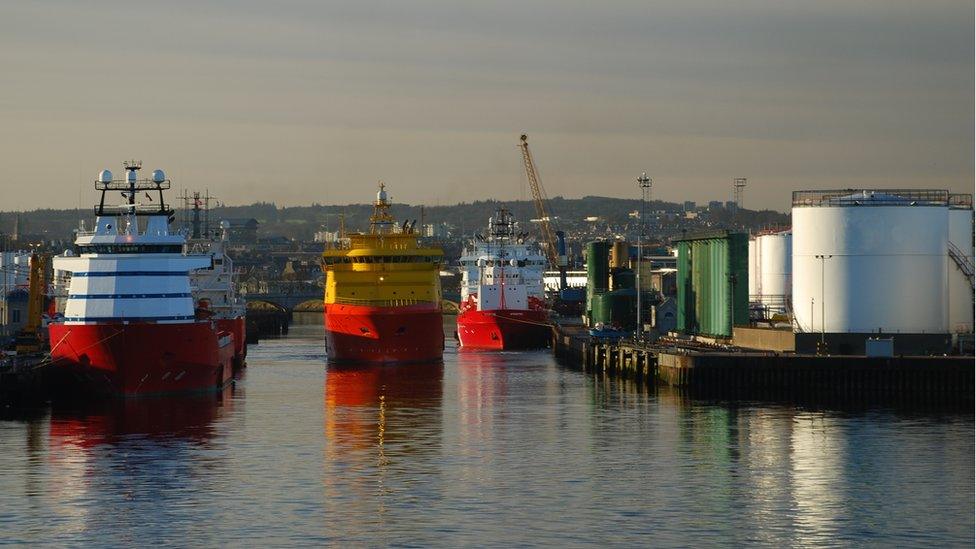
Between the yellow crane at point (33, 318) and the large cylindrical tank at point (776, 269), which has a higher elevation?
the large cylindrical tank at point (776, 269)

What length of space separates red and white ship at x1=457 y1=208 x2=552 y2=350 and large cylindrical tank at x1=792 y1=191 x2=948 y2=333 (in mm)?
50963

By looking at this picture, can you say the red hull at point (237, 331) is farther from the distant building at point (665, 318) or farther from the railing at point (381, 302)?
the distant building at point (665, 318)

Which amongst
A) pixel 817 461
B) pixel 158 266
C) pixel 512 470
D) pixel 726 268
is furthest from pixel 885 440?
pixel 726 268

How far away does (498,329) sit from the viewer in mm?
136125

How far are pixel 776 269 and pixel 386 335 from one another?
31.3m

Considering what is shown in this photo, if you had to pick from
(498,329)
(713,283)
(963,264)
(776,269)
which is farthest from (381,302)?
(963,264)

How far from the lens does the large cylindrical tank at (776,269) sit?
120 meters

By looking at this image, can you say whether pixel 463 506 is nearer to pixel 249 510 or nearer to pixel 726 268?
pixel 249 510

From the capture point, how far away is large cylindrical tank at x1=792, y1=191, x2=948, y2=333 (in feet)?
283

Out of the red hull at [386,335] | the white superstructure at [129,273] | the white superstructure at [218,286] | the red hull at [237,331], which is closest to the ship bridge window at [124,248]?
the white superstructure at [129,273]

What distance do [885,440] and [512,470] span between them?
15145 mm

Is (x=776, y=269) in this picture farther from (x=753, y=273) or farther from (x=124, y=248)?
(x=124, y=248)

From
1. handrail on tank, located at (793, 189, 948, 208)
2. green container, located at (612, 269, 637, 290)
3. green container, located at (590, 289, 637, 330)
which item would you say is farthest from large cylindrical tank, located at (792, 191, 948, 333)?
green container, located at (612, 269, 637, 290)

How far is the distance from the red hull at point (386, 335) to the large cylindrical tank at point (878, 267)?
2894 cm
